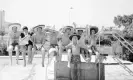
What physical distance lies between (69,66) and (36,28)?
2.71 meters

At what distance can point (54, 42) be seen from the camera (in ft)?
30.0

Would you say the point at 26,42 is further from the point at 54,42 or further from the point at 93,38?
the point at 93,38

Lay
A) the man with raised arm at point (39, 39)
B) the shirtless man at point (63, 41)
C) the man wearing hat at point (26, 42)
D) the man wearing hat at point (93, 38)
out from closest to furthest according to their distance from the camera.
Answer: the shirtless man at point (63, 41)
the man wearing hat at point (93, 38)
the man with raised arm at point (39, 39)
the man wearing hat at point (26, 42)

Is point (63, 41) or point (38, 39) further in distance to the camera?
point (38, 39)

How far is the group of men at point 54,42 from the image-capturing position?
7.41m

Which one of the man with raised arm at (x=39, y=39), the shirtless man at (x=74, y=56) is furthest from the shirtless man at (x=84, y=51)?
the man with raised arm at (x=39, y=39)

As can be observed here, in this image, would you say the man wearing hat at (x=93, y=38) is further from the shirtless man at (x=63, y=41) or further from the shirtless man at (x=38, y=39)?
the shirtless man at (x=38, y=39)

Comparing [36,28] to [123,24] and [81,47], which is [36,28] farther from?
[123,24]

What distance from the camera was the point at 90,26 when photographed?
8945 millimetres

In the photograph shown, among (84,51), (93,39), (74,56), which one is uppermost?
(93,39)

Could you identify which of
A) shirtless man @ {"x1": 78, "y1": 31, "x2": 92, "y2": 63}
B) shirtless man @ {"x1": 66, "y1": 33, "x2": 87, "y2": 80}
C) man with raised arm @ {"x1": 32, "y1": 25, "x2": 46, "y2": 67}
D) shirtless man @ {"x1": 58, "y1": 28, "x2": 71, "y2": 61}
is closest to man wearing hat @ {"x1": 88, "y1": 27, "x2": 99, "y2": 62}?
shirtless man @ {"x1": 78, "y1": 31, "x2": 92, "y2": 63}

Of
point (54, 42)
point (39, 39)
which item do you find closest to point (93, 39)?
point (54, 42)

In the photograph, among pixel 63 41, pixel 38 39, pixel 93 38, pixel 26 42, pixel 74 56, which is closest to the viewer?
pixel 74 56

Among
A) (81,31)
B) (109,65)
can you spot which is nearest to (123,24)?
(109,65)
